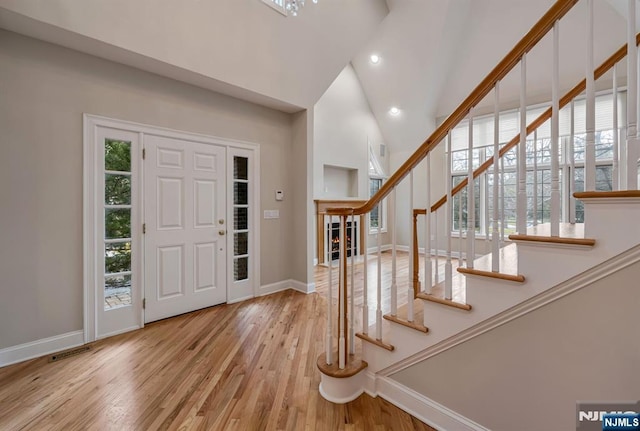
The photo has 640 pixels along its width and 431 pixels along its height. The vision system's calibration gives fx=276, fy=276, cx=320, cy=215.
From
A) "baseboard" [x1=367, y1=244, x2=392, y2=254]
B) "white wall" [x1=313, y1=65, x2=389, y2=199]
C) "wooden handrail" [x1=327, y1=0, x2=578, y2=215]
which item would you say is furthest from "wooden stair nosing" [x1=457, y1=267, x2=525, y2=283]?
"baseboard" [x1=367, y1=244, x2=392, y2=254]

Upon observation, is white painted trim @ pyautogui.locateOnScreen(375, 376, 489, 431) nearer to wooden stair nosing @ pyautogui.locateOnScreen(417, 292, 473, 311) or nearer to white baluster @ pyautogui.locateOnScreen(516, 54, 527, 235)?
wooden stair nosing @ pyautogui.locateOnScreen(417, 292, 473, 311)

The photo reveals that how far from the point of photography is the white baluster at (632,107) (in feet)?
3.24

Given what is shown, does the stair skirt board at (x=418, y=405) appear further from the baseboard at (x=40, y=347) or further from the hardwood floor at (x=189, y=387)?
the baseboard at (x=40, y=347)

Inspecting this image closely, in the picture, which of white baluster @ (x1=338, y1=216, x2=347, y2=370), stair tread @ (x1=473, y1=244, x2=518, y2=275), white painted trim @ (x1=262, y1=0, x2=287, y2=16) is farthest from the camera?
white painted trim @ (x1=262, y1=0, x2=287, y2=16)

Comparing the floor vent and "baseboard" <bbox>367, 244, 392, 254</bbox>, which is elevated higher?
"baseboard" <bbox>367, 244, 392, 254</bbox>

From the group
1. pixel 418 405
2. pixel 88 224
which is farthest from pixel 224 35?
pixel 418 405

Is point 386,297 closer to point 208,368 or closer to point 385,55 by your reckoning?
point 208,368

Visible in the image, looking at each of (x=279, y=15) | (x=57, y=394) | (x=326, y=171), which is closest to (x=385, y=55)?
(x=326, y=171)

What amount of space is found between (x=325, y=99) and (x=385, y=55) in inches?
57.0

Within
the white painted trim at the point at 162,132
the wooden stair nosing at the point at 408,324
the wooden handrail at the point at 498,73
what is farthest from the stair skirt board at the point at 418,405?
the white painted trim at the point at 162,132

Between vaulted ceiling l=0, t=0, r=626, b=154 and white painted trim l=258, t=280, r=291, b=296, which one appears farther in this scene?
white painted trim l=258, t=280, r=291, b=296

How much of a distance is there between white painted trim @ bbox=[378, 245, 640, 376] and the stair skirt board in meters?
0.17

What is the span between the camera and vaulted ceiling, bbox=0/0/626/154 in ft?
7.54

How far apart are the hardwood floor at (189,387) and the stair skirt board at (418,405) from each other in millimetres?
47
